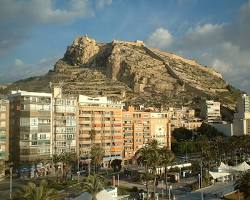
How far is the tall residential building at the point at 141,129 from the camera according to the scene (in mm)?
121000

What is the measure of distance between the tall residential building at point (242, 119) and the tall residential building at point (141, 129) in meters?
50.6

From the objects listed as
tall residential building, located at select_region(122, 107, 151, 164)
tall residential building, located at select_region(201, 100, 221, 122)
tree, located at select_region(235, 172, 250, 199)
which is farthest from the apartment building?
tree, located at select_region(235, 172, 250, 199)

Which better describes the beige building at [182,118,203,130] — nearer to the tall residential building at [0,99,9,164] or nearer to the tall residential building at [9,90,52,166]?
the tall residential building at [9,90,52,166]

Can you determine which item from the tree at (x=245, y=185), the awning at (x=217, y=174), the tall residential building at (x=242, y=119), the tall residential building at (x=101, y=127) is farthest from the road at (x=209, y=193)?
the tall residential building at (x=242, y=119)

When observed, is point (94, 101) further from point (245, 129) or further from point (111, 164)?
point (245, 129)

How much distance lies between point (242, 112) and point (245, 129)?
1268cm

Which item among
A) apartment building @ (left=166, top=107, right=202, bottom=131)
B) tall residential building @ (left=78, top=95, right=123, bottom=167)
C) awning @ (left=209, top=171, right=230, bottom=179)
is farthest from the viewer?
apartment building @ (left=166, top=107, right=202, bottom=131)

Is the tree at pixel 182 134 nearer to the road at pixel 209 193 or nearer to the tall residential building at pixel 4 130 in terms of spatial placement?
the road at pixel 209 193

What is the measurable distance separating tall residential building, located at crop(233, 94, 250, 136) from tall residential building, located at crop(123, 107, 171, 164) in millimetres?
50573

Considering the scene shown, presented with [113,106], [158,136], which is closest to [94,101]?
[113,106]

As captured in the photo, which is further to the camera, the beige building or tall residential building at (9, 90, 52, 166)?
the beige building

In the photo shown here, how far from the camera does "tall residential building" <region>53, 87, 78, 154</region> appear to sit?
3912 inches

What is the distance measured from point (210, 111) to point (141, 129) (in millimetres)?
76492

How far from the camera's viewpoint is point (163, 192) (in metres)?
74.6
